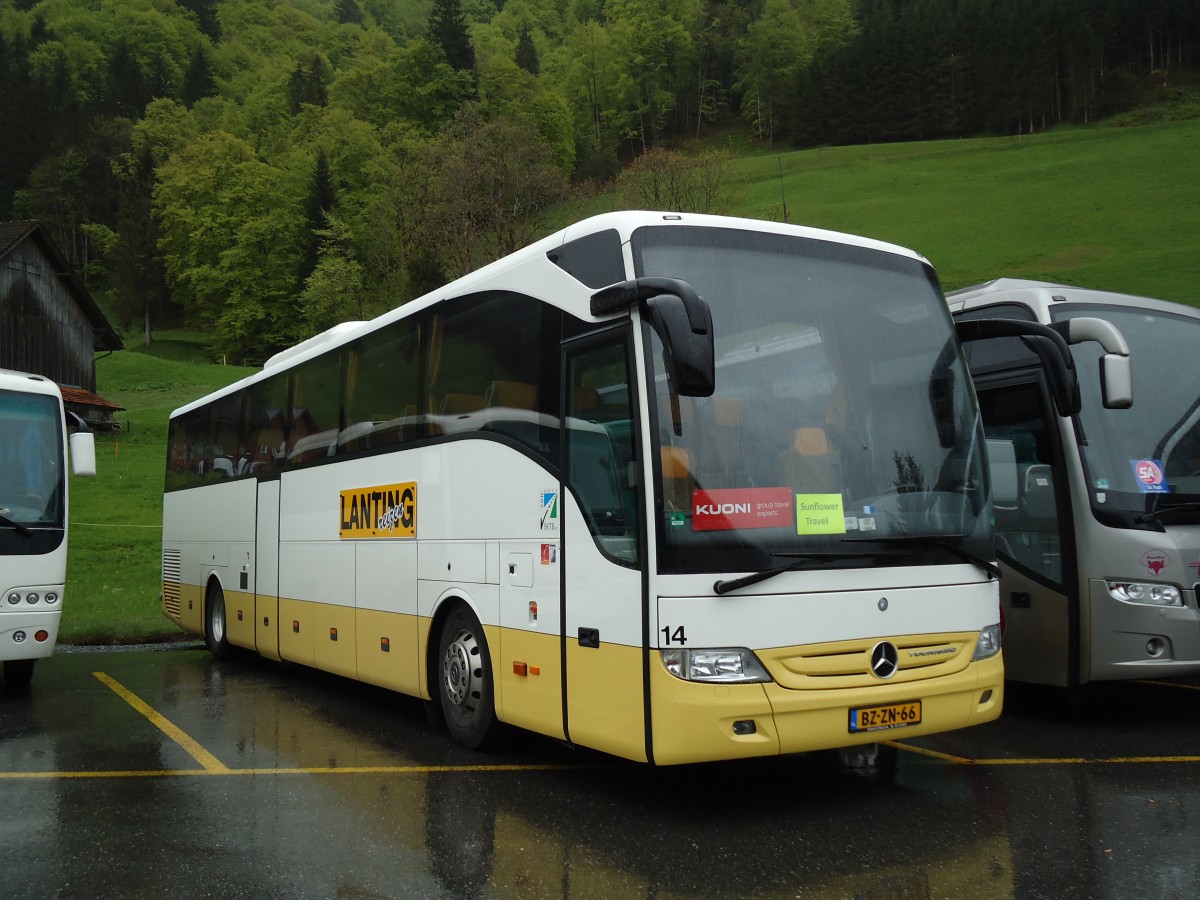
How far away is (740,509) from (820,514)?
480 millimetres

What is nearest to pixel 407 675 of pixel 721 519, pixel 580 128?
pixel 721 519

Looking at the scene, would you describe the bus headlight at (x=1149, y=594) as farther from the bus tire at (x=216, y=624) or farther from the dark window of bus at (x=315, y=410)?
the bus tire at (x=216, y=624)

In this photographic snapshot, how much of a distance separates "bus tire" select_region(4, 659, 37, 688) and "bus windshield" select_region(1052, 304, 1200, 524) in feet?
33.7

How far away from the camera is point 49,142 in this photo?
10375cm

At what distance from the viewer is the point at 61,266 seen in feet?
176

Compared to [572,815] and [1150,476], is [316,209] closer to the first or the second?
[1150,476]

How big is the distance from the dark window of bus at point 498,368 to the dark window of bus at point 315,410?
7.50 ft

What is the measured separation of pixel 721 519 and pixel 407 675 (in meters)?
3.96

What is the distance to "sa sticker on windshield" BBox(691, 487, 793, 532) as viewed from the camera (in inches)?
233

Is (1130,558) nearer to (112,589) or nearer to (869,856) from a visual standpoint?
(869,856)

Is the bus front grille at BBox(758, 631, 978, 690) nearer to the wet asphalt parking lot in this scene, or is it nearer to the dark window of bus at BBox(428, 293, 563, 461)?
the wet asphalt parking lot

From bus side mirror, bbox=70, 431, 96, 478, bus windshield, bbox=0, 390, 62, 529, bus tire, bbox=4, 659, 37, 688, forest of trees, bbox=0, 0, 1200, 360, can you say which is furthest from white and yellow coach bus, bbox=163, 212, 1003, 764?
forest of trees, bbox=0, 0, 1200, 360

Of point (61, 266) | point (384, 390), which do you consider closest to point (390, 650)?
point (384, 390)

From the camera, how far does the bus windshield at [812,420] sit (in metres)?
5.95
